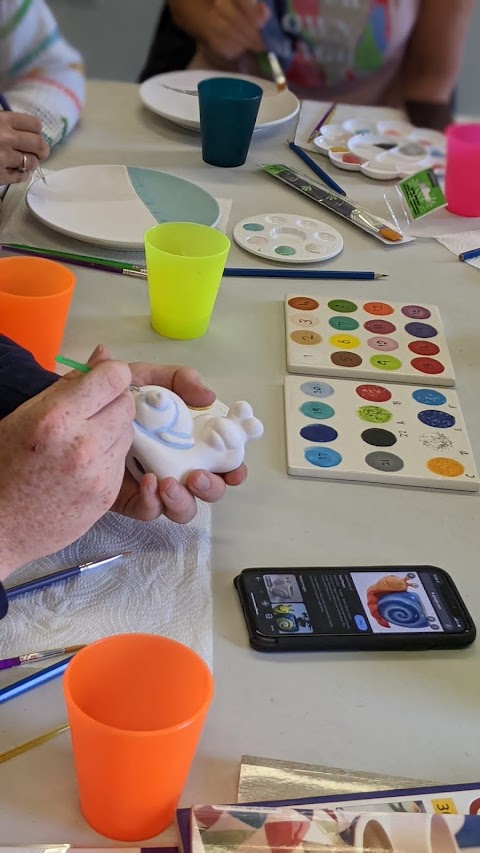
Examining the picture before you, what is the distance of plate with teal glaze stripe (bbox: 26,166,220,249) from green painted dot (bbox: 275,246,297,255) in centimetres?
8

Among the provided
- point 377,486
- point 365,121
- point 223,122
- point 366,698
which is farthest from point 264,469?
point 365,121

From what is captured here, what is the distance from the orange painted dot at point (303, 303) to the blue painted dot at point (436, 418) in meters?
0.21

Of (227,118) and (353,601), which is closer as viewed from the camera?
(353,601)

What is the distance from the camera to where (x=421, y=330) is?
3.14 ft

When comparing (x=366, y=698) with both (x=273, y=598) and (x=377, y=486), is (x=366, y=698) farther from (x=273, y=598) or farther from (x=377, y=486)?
(x=377, y=486)

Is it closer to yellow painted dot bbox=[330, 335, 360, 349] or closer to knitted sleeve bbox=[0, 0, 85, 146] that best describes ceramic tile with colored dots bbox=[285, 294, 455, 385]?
yellow painted dot bbox=[330, 335, 360, 349]

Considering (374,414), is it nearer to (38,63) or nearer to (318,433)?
(318,433)

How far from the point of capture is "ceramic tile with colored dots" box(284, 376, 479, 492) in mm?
740

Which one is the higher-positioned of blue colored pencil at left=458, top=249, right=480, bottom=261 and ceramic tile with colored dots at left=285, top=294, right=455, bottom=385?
ceramic tile with colored dots at left=285, top=294, right=455, bottom=385

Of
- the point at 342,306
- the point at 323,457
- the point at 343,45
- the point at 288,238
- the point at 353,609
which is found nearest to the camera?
the point at 353,609

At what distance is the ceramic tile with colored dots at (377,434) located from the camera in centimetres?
74

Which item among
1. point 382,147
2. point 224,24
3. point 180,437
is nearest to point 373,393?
point 180,437

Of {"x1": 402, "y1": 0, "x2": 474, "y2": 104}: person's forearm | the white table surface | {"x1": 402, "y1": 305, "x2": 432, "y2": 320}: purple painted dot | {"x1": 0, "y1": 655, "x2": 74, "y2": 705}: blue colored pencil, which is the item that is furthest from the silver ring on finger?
{"x1": 402, "y1": 0, "x2": 474, "y2": 104}: person's forearm

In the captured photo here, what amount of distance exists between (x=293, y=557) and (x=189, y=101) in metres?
0.98
